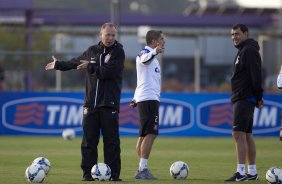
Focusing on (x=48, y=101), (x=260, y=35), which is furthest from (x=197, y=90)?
(x=48, y=101)

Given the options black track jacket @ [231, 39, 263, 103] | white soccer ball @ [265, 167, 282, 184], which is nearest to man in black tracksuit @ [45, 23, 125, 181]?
black track jacket @ [231, 39, 263, 103]

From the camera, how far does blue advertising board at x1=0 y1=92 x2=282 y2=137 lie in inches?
976

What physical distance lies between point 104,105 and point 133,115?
1218 centimetres

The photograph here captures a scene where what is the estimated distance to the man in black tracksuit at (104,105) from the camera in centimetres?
1265

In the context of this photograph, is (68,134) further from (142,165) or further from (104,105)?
(104,105)

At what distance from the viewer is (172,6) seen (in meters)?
77.4

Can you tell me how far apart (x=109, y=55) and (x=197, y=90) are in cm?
1646

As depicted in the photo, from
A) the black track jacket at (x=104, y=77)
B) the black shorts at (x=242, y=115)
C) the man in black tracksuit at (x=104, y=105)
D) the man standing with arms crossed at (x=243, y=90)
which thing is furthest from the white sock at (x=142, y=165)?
the black shorts at (x=242, y=115)

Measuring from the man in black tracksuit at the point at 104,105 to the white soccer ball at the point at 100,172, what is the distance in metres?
0.27

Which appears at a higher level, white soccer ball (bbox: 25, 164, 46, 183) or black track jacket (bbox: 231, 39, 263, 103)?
black track jacket (bbox: 231, 39, 263, 103)

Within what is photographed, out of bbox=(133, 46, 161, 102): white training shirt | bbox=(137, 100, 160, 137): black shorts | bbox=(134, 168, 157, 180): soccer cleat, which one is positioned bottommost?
bbox=(134, 168, 157, 180): soccer cleat

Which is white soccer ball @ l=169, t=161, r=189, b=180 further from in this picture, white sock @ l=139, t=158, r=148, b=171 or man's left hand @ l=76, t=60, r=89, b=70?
man's left hand @ l=76, t=60, r=89, b=70

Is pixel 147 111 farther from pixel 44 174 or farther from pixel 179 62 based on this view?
pixel 179 62

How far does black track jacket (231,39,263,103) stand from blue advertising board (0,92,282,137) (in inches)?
468
